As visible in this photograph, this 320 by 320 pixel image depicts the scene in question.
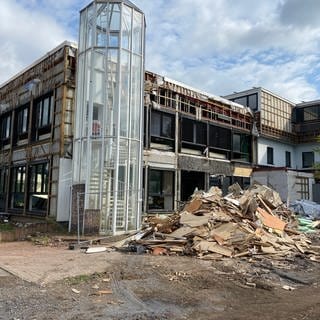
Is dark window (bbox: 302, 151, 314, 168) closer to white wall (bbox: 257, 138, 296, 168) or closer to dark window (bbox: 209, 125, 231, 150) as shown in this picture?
white wall (bbox: 257, 138, 296, 168)

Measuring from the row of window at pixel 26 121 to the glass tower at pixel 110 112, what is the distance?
145 inches

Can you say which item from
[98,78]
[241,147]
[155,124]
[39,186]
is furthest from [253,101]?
[39,186]

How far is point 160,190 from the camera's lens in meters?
22.2

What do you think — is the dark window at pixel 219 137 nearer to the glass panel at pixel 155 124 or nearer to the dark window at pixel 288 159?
the glass panel at pixel 155 124

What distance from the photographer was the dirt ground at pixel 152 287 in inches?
262

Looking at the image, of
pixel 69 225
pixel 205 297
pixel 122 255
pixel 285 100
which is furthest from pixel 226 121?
pixel 205 297

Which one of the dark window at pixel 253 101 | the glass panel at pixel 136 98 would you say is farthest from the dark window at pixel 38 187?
the dark window at pixel 253 101

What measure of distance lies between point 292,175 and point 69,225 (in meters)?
16.4

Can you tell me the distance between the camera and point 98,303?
277 inches

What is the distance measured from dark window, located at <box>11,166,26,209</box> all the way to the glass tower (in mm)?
6382

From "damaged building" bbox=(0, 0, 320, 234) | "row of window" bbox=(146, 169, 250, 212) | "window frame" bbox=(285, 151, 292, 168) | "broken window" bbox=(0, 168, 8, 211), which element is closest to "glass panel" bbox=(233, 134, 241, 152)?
"damaged building" bbox=(0, 0, 320, 234)

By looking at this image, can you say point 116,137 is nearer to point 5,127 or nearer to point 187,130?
point 187,130

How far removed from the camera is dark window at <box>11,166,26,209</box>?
2220 cm

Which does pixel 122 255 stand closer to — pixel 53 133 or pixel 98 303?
pixel 98 303
